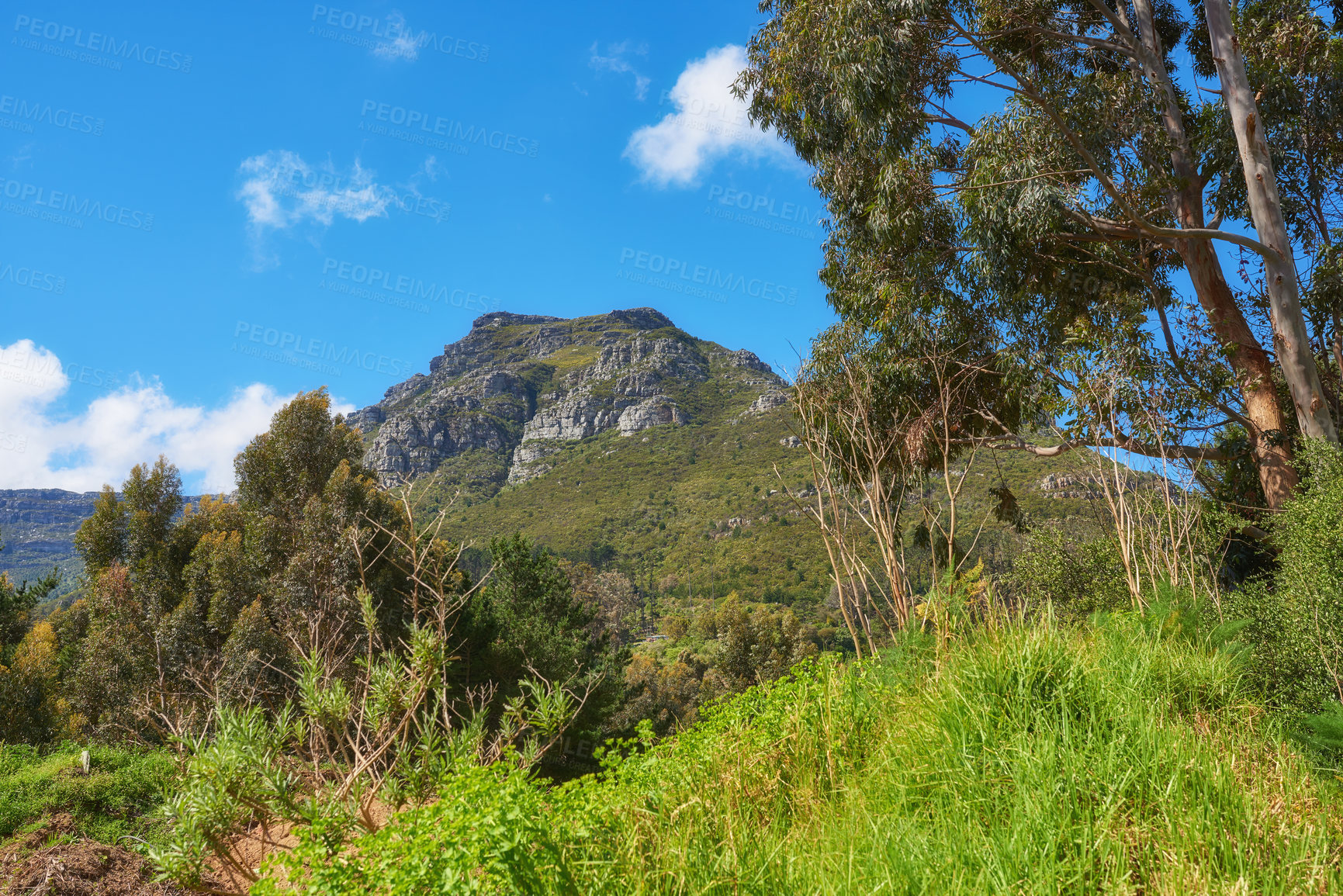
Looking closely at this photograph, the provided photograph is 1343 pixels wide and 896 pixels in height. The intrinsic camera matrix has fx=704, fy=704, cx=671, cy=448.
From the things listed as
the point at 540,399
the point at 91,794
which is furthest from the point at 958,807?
the point at 540,399

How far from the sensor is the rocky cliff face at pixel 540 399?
306 ft

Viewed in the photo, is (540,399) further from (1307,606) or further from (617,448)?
(1307,606)

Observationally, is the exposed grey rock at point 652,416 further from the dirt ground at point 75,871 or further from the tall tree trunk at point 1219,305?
the dirt ground at point 75,871

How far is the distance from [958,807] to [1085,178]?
855cm

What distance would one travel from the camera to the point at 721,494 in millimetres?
64375

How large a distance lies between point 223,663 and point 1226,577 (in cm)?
1311

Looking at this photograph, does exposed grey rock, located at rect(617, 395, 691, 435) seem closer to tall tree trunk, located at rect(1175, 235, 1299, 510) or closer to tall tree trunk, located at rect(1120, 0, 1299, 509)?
tall tree trunk, located at rect(1120, 0, 1299, 509)

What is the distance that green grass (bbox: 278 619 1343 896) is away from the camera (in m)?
1.90

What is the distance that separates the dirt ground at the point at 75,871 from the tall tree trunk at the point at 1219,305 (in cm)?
1013

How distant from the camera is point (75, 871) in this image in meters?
4.54

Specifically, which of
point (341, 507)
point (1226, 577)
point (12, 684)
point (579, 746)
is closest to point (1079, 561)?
point (1226, 577)

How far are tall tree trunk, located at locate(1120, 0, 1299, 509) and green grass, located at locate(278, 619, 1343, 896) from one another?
221 inches

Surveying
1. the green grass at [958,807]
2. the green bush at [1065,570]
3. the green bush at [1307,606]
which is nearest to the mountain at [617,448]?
the green bush at [1065,570]

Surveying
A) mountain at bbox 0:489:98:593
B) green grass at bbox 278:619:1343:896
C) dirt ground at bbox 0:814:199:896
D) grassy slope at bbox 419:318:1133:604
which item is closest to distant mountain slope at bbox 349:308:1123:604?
grassy slope at bbox 419:318:1133:604
